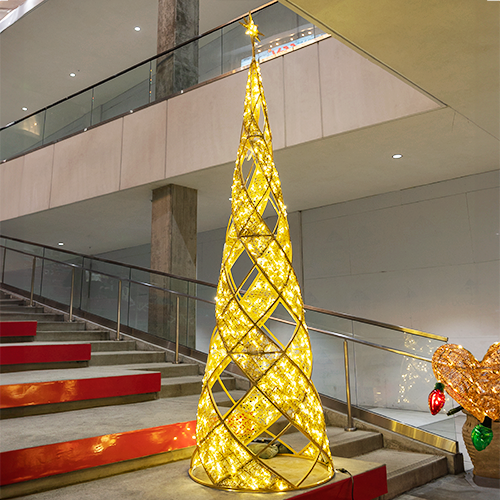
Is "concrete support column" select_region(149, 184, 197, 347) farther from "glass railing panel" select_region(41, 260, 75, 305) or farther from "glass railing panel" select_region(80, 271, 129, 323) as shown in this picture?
"glass railing panel" select_region(41, 260, 75, 305)

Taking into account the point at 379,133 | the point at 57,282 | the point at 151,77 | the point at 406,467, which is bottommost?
the point at 406,467

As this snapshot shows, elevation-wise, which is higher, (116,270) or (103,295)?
(116,270)

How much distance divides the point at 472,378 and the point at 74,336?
410 centimetres

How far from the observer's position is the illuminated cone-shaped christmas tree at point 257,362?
2.13m

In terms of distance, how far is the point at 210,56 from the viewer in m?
6.41

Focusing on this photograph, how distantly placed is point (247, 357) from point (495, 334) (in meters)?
4.89

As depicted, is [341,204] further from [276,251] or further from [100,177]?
[276,251]

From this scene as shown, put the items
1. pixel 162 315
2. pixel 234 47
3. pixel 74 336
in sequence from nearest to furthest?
pixel 74 336, pixel 162 315, pixel 234 47

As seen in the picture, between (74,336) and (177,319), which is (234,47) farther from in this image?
(74,336)

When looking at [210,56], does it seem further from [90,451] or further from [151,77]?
[90,451]

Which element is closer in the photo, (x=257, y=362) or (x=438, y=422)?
(x=257, y=362)

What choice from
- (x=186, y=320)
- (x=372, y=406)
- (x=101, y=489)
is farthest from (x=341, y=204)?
(x=101, y=489)

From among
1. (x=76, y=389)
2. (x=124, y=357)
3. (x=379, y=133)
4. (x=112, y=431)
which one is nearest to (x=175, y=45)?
(x=379, y=133)

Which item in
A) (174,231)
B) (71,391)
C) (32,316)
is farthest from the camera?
(174,231)
